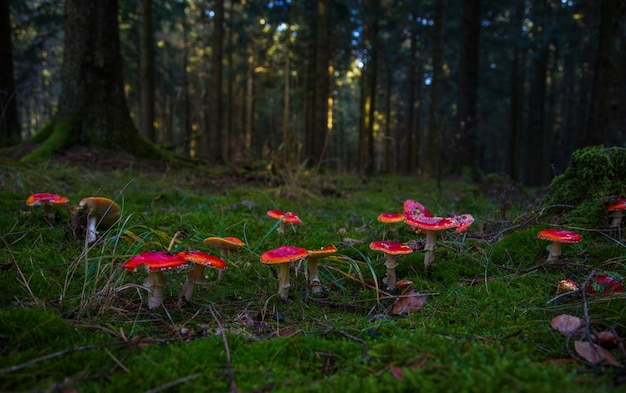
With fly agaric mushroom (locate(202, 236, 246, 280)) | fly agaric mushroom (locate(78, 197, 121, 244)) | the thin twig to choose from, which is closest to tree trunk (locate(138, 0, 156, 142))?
fly agaric mushroom (locate(78, 197, 121, 244))

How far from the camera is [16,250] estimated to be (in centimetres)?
275

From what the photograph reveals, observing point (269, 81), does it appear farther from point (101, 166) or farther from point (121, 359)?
point (121, 359)

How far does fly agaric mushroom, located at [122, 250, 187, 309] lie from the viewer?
1.91 metres

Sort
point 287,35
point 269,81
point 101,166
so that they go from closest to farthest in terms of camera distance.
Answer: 1. point 101,166
2. point 287,35
3. point 269,81

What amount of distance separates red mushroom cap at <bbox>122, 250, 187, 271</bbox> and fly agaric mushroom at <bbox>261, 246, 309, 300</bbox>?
0.46m

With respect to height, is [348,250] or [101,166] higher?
[101,166]

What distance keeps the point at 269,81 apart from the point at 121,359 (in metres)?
26.6

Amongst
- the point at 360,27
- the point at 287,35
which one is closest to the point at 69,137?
the point at 287,35

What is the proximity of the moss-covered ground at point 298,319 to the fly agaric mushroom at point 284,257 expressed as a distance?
95 millimetres

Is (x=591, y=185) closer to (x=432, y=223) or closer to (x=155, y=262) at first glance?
(x=432, y=223)

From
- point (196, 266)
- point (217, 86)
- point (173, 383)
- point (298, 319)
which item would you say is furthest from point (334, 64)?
point (173, 383)

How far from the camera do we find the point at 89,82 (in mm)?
7121

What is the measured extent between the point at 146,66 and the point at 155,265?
11.9 metres

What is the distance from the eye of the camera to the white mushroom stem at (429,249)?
110 inches
